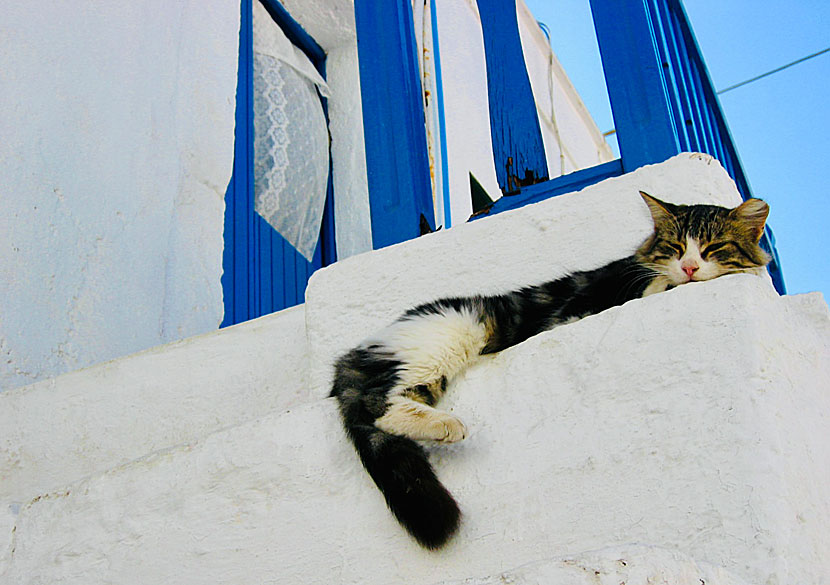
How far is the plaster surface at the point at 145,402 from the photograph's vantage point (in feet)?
6.84

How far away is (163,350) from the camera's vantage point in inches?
86.9

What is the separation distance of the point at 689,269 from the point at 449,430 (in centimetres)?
98

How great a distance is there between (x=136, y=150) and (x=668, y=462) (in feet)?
7.82

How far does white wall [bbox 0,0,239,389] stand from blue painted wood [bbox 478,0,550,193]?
1.28 meters

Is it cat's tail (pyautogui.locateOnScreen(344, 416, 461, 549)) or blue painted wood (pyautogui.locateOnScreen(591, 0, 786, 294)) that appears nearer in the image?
cat's tail (pyautogui.locateOnScreen(344, 416, 461, 549))

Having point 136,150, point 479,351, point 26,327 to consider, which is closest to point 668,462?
point 479,351

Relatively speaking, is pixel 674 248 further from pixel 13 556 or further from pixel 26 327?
pixel 26 327

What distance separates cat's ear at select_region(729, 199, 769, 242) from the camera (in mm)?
2010

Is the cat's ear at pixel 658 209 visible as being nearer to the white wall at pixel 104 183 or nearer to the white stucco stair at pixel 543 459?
the white stucco stair at pixel 543 459

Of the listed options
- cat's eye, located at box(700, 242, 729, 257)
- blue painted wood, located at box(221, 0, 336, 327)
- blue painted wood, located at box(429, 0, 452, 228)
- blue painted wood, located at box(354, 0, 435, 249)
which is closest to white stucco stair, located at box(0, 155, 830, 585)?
cat's eye, located at box(700, 242, 729, 257)

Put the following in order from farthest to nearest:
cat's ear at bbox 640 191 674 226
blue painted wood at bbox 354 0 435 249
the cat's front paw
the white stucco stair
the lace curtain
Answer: the lace curtain, blue painted wood at bbox 354 0 435 249, cat's ear at bbox 640 191 674 226, the cat's front paw, the white stucco stair

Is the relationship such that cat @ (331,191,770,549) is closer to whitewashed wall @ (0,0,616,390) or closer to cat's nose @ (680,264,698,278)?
cat's nose @ (680,264,698,278)

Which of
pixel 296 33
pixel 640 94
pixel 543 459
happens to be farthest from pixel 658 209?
pixel 296 33

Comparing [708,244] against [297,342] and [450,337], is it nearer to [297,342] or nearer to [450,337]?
[450,337]
